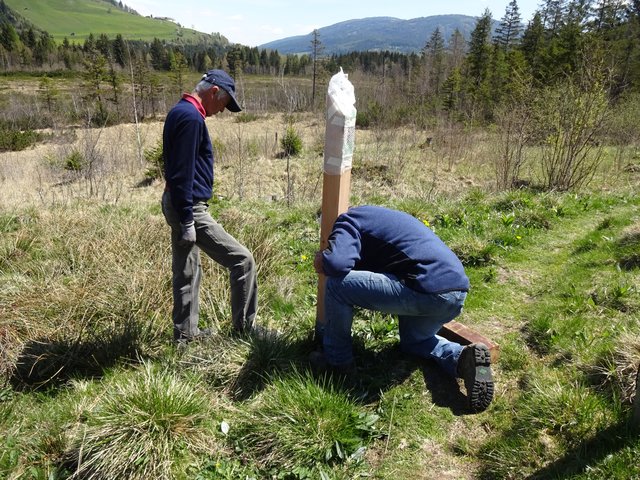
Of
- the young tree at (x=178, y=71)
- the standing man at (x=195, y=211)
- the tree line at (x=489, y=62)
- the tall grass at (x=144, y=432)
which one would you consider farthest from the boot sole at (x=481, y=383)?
the young tree at (x=178, y=71)

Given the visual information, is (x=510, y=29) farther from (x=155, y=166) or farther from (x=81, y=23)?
(x=81, y=23)

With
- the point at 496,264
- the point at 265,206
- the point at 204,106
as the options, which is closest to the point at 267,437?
the point at 204,106

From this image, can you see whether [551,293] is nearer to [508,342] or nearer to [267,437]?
[508,342]

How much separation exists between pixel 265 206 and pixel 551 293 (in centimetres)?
444

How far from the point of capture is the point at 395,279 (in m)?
2.49

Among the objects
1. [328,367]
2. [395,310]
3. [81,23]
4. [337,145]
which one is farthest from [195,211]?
[81,23]

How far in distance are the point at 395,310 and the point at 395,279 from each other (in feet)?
0.62

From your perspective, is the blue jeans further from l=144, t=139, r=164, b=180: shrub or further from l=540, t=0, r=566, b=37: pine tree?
l=540, t=0, r=566, b=37: pine tree

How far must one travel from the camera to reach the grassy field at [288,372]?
215 centimetres

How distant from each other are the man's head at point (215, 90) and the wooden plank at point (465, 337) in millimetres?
2186

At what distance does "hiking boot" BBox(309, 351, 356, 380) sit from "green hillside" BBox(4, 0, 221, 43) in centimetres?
13903

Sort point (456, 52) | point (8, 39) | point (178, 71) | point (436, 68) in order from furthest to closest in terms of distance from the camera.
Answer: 1. point (8, 39)
2. point (456, 52)
3. point (436, 68)
4. point (178, 71)

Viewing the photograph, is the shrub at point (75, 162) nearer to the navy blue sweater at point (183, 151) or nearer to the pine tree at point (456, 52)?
the navy blue sweater at point (183, 151)

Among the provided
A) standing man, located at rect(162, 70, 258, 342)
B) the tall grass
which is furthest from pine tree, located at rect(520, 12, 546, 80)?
the tall grass
